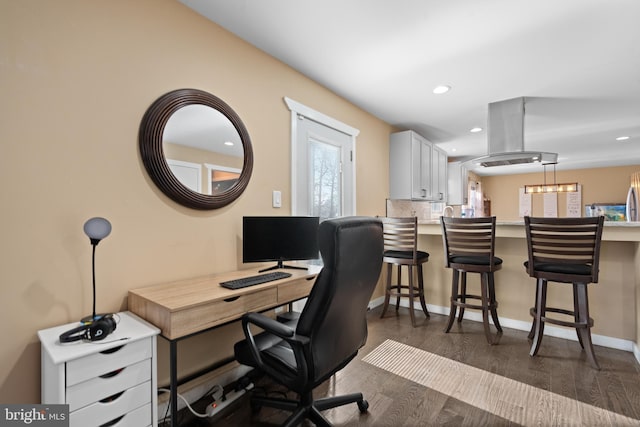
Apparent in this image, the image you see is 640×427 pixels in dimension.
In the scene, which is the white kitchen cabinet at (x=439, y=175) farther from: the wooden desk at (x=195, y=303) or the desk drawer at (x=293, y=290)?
the wooden desk at (x=195, y=303)

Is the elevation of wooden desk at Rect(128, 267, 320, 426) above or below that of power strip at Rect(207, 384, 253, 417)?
above

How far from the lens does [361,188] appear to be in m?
3.61

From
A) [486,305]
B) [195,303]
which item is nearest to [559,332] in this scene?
[486,305]

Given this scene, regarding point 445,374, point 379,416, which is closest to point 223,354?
point 379,416

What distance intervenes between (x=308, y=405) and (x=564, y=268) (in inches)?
85.6

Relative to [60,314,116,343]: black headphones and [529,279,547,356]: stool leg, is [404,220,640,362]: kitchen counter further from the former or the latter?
[60,314,116,343]: black headphones

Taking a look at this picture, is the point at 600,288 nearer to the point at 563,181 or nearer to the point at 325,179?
the point at 325,179

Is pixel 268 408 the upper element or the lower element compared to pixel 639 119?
lower

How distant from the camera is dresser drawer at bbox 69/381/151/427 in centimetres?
109

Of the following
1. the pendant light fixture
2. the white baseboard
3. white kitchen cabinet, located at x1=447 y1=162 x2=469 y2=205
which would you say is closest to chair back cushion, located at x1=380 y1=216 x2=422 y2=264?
the white baseboard

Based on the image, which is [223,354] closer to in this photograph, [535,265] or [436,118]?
[535,265]

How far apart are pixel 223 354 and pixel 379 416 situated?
1085 mm

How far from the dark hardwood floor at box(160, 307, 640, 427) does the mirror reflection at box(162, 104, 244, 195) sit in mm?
1396

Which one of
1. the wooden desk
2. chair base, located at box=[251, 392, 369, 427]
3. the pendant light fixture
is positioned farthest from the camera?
the pendant light fixture
